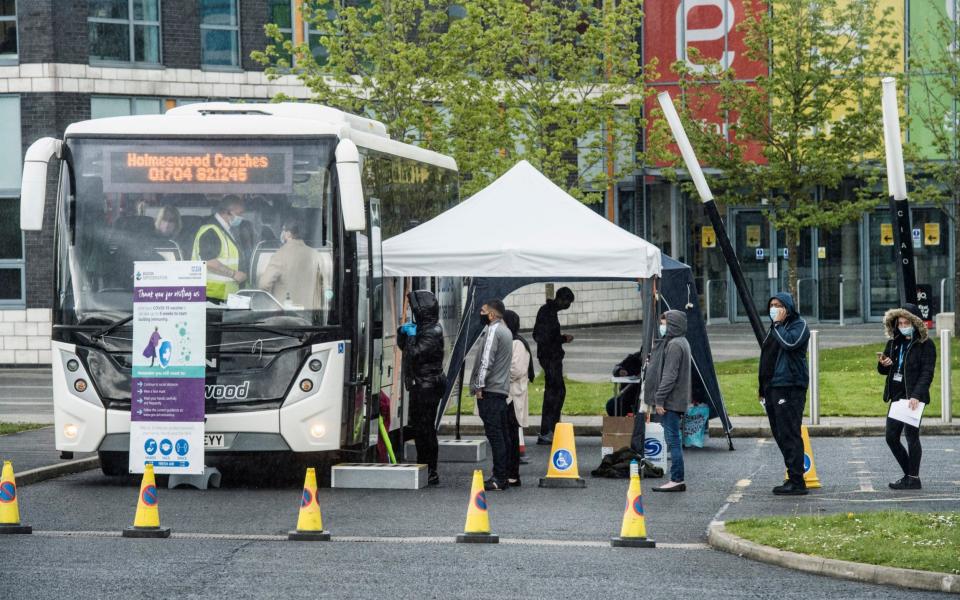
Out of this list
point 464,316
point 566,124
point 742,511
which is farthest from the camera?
point 566,124

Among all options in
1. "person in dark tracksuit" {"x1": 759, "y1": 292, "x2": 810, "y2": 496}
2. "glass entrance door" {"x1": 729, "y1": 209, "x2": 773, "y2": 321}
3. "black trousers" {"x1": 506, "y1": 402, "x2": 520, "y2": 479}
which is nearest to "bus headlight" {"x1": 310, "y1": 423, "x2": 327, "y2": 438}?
"black trousers" {"x1": 506, "y1": 402, "x2": 520, "y2": 479}

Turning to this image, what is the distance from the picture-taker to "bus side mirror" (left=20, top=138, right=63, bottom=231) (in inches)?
527

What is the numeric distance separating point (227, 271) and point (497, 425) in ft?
9.14

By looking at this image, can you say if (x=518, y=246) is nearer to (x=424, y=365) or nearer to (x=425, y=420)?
(x=424, y=365)

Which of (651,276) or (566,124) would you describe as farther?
(566,124)

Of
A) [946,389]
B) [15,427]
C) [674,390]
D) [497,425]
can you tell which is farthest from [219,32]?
[674,390]

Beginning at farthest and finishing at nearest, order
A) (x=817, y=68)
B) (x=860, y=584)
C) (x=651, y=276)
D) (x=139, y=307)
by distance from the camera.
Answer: (x=817, y=68)
(x=651, y=276)
(x=139, y=307)
(x=860, y=584)

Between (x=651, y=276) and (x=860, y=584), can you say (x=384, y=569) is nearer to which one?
(x=860, y=584)

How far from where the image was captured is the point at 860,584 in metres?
9.23

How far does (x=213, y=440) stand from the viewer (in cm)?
1381

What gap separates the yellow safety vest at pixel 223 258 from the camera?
1386 centimetres

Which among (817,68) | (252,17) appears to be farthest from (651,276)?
(252,17)

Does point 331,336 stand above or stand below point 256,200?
below

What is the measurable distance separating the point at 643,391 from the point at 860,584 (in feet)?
17.9
